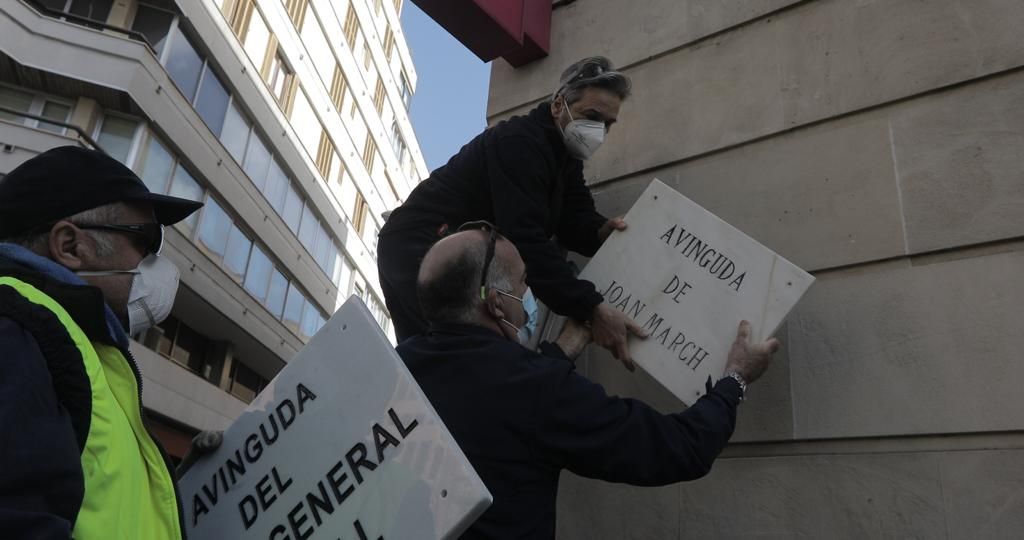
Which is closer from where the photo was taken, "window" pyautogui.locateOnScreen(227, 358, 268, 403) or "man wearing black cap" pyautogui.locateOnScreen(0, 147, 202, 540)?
"man wearing black cap" pyautogui.locateOnScreen(0, 147, 202, 540)

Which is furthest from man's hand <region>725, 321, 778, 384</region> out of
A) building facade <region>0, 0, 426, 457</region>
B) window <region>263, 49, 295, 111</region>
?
window <region>263, 49, 295, 111</region>


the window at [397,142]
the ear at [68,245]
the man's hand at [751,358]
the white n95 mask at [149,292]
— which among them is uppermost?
the window at [397,142]

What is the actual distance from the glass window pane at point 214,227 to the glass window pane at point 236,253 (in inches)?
8.6

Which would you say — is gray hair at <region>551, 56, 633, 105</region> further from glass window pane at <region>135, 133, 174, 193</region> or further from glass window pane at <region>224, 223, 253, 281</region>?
glass window pane at <region>224, 223, 253, 281</region>

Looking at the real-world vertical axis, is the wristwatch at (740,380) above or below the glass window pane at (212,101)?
below

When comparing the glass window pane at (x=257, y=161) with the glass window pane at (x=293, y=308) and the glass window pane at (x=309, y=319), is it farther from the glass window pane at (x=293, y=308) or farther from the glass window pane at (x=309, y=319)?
the glass window pane at (x=309, y=319)

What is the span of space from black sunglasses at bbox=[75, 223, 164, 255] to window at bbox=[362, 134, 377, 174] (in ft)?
88.1

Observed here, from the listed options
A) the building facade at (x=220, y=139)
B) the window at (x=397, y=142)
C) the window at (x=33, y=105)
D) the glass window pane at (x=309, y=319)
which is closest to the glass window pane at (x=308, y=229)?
the building facade at (x=220, y=139)

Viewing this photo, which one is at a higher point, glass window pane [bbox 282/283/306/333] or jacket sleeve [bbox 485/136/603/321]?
jacket sleeve [bbox 485/136/603/321]

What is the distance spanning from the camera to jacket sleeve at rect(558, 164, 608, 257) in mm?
3000

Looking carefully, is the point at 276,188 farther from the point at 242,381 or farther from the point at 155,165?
the point at 155,165

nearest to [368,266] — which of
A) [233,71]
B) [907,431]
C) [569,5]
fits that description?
[233,71]

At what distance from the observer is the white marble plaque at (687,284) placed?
2.27 meters

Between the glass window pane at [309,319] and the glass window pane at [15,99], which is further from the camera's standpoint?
the glass window pane at [309,319]
